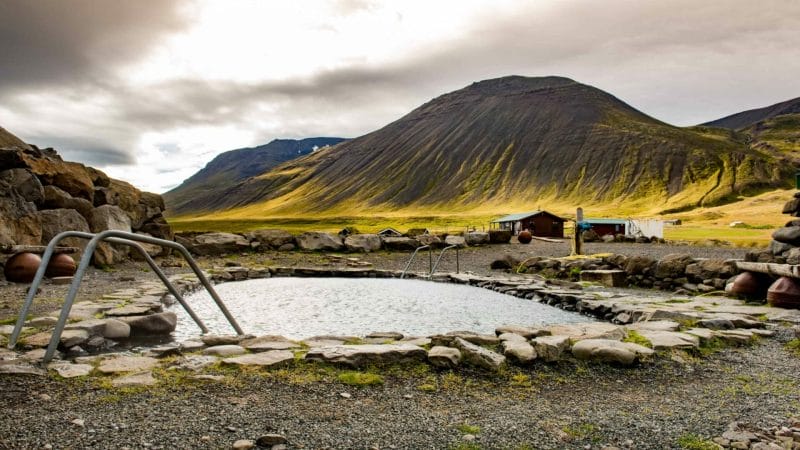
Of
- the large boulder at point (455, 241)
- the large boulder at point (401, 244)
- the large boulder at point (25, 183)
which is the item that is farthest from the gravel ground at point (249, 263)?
the large boulder at point (25, 183)

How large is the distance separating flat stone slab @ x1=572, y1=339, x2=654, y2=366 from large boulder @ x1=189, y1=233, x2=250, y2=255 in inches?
959

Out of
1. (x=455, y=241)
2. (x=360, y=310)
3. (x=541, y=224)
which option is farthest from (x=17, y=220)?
(x=541, y=224)

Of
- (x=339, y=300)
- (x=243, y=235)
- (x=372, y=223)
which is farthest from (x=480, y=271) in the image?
(x=372, y=223)

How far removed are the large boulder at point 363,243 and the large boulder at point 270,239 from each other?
3.48m

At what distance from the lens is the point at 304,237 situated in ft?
101

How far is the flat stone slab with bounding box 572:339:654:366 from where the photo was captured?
22.3ft

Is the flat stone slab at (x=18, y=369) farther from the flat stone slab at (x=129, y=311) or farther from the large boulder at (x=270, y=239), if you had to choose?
the large boulder at (x=270, y=239)

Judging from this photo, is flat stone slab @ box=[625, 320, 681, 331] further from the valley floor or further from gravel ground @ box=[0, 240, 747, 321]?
gravel ground @ box=[0, 240, 747, 321]

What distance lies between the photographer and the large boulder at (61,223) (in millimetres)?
18406

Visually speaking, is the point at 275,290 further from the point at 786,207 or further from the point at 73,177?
the point at 786,207

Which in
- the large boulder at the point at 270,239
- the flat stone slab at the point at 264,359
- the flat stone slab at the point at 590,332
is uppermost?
the large boulder at the point at 270,239

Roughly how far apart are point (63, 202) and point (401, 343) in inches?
728

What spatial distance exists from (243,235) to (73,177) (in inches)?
404

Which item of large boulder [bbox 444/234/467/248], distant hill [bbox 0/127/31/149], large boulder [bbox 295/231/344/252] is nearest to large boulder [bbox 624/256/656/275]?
large boulder [bbox 444/234/467/248]
